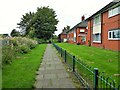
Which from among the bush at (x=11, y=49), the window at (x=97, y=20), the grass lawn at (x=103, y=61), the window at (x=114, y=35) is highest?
the window at (x=97, y=20)

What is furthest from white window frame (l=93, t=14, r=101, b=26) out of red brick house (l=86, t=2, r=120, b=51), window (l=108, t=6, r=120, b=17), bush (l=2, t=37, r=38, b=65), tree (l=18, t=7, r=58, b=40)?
tree (l=18, t=7, r=58, b=40)

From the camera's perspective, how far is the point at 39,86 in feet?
25.3

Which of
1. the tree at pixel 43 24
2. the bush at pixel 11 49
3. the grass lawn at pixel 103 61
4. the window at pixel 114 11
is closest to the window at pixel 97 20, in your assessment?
the window at pixel 114 11

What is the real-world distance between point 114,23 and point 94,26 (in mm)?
10311

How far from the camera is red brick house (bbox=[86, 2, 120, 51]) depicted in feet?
78.3

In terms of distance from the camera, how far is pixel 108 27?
88.9ft

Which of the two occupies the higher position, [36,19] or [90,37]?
[36,19]

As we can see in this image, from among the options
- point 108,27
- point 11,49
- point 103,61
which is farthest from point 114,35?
point 11,49

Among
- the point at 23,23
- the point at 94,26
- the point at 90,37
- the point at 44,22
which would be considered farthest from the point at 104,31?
the point at 23,23

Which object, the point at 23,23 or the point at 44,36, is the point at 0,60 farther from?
the point at 23,23

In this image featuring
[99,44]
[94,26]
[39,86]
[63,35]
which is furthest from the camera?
[63,35]

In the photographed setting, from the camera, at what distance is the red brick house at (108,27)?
78.3ft

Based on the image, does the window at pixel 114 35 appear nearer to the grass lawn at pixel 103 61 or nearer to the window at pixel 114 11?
the window at pixel 114 11

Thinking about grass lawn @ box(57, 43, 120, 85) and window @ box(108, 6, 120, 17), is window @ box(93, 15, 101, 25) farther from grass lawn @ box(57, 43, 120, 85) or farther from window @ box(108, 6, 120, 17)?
grass lawn @ box(57, 43, 120, 85)
